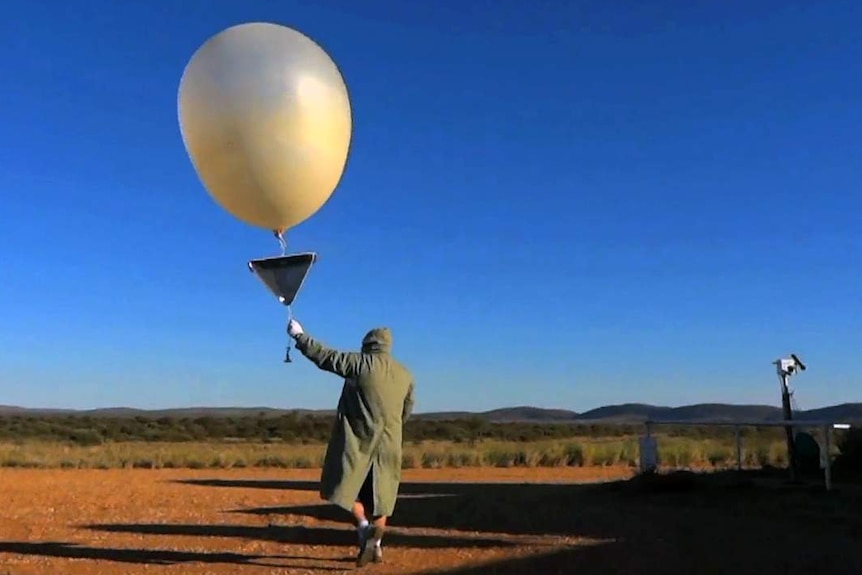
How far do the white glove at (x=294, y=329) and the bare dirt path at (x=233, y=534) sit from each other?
67.8 inches

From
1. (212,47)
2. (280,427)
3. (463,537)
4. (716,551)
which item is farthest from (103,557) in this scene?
(280,427)

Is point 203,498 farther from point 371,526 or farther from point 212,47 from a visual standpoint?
point 212,47

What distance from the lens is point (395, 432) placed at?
7.49 meters

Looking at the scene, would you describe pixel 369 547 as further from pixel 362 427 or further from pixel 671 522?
pixel 671 522

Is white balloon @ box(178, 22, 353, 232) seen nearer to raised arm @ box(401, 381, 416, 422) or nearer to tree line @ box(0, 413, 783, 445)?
raised arm @ box(401, 381, 416, 422)

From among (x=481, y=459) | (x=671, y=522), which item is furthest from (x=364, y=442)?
(x=481, y=459)

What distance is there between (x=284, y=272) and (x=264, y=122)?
3.61ft

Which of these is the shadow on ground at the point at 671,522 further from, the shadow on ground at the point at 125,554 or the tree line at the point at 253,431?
the tree line at the point at 253,431

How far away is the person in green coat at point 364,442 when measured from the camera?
23.6ft

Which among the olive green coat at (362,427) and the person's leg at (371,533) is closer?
the olive green coat at (362,427)

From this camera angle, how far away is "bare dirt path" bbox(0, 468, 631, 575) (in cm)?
762

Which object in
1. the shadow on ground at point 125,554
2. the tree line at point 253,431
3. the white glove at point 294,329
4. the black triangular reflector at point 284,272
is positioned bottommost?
the shadow on ground at point 125,554

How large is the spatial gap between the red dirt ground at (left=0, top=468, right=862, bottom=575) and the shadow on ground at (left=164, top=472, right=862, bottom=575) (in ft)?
0.06

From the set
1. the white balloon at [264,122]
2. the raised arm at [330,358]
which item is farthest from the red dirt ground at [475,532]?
the white balloon at [264,122]
